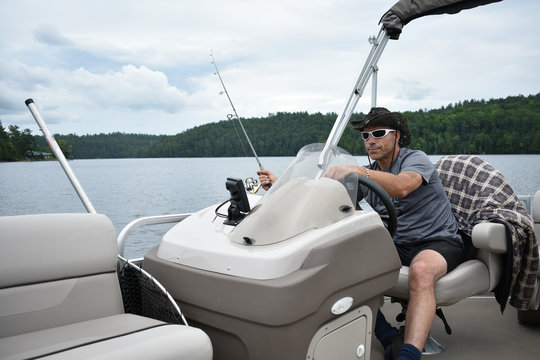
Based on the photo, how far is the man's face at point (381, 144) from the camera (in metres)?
2.62

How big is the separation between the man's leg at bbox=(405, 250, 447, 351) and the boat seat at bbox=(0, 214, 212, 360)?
111 cm

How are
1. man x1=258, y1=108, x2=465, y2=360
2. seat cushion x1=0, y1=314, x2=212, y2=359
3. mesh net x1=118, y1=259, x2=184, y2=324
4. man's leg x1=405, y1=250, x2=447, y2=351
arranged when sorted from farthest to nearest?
man x1=258, y1=108, x2=465, y2=360, man's leg x1=405, y1=250, x2=447, y2=351, mesh net x1=118, y1=259, x2=184, y2=324, seat cushion x1=0, y1=314, x2=212, y2=359

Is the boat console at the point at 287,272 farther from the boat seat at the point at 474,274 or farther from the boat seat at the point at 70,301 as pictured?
the boat seat at the point at 474,274

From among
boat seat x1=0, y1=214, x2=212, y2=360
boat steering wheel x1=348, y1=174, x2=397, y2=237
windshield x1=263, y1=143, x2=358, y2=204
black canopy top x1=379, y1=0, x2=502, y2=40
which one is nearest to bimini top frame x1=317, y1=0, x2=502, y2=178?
black canopy top x1=379, y1=0, x2=502, y2=40

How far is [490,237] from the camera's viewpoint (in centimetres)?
233

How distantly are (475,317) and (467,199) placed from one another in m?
0.91

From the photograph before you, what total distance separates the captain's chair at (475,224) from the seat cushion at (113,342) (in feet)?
4.27

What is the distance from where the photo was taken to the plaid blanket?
2455 millimetres

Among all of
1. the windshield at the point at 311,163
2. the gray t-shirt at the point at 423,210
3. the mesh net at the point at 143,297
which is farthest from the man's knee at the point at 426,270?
the mesh net at the point at 143,297

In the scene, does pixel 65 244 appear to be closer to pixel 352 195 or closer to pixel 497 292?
pixel 352 195

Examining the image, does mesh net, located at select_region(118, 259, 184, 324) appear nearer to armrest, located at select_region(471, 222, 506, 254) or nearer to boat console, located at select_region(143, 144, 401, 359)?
boat console, located at select_region(143, 144, 401, 359)

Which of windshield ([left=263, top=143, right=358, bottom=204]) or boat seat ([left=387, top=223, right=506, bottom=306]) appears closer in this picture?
windshield ([left=263, top=143, right=358, bottom=204])

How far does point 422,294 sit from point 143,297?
4.24ft

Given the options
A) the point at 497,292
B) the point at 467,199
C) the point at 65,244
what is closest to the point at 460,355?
the point at 497,292
